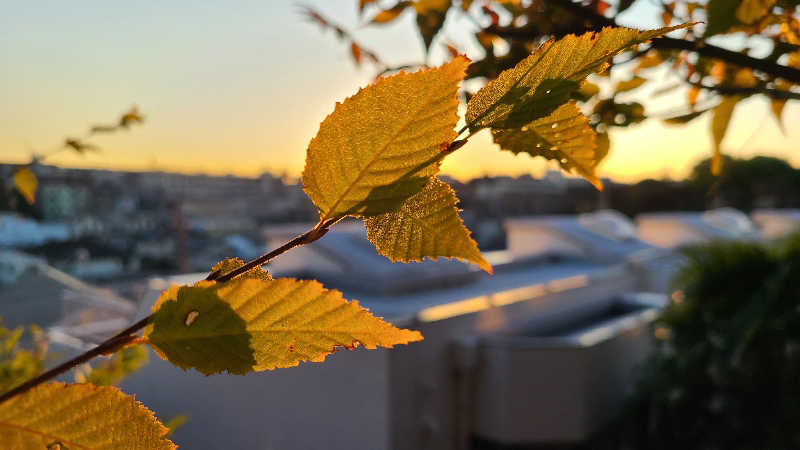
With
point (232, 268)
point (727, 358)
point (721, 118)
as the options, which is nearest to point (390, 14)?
point (721, 118)

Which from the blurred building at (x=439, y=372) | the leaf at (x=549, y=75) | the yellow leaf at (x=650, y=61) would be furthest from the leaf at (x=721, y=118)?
the blurred building at (x=439, y=372)

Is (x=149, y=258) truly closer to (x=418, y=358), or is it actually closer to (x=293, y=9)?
(x=418, y=358)

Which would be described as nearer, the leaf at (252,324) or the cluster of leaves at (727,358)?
the leaf at (252,324)

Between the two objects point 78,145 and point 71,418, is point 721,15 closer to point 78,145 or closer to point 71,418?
point 71,418

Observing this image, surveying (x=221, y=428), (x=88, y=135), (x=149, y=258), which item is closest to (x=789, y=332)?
(x=221, y=428)

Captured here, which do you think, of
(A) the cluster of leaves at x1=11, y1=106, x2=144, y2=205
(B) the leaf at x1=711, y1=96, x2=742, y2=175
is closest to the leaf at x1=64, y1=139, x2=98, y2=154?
(A) the cluster of leaves at x1=11, y1=106, x2=144, y2=205

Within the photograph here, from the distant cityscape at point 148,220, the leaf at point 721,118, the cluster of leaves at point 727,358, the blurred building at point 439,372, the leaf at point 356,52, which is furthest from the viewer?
the distant cityscape at point 148,220

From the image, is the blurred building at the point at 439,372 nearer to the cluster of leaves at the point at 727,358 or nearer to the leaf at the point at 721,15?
the cluster of leaves at the point at 727,358
